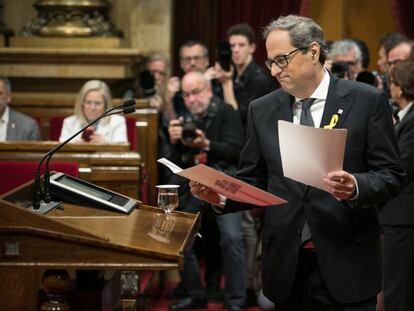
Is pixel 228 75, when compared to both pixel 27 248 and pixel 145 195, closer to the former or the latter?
pixel 145 195

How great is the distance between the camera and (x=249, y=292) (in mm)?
6156

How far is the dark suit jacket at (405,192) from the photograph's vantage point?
182 inches

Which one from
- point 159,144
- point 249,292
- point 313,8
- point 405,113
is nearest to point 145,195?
point 159,144

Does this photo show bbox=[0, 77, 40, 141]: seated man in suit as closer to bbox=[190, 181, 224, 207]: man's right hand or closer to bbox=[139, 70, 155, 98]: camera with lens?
bbox=[139, 70, 155, 98]: camera with lens

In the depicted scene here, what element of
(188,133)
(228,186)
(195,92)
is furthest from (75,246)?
(195,92)

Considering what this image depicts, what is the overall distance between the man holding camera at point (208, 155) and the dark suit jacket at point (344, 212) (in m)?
2.66

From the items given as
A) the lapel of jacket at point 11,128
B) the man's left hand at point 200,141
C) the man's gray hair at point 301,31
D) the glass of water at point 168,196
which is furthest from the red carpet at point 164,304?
the man's gray hair at point 301,31

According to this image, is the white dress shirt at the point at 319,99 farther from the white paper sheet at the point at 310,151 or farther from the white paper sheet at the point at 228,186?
the white paper sheet at the point at 228,186

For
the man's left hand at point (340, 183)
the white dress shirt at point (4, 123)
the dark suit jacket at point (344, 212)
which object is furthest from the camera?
the white dress shirt at point (4, 123)

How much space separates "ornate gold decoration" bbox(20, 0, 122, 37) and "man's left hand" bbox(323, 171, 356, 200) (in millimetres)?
4780

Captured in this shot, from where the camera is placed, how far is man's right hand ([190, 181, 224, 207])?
3.15m

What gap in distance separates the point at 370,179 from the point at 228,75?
3656 millimetres

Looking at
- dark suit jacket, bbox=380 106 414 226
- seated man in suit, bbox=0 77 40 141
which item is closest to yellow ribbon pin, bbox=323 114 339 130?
dark suit jacket, bbox=380 106 414 226

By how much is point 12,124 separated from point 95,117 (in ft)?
1.92
